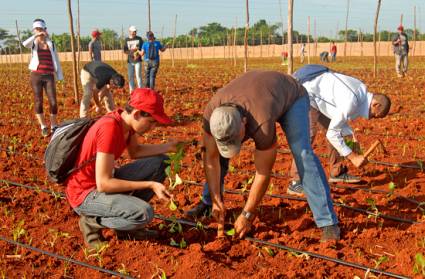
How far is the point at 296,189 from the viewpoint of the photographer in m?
4.39

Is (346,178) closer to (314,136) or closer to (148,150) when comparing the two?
(314,136)

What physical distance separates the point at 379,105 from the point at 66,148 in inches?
95.7

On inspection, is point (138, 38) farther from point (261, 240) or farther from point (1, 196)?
point (261, 240)

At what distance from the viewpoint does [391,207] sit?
4113 mm

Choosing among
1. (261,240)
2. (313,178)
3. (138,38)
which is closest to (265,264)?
(261,240)

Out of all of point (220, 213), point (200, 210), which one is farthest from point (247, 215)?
point (200, 210)

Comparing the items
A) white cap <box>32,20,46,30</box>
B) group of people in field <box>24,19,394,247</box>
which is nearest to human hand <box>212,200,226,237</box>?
group of people in field <box>24,19,394,247</box>

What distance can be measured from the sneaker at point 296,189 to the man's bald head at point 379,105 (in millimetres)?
961

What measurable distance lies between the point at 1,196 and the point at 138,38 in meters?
6.45

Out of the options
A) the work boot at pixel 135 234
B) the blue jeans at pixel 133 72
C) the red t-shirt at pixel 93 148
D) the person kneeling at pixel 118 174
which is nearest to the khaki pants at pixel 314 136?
the person kneeling at pixel 118 174

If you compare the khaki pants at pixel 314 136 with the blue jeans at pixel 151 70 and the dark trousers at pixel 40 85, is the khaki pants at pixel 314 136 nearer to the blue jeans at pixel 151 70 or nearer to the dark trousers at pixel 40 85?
the dark trousers at pixel 40 85

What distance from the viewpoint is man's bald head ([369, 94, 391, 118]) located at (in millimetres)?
3824

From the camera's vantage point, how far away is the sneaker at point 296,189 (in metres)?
4.38

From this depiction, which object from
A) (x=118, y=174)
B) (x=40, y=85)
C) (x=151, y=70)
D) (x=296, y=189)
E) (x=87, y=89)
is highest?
(x=151, y=70)
